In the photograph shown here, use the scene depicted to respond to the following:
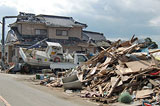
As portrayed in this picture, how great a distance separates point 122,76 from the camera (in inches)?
478

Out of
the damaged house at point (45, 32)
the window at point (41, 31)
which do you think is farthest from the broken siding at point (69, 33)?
the window at point (41, 31)

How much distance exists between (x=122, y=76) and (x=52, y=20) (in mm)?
27965

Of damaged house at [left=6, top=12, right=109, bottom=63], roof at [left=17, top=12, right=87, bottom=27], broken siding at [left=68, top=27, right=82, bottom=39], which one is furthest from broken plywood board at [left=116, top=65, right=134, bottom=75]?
broken siding at [left=68, top=27, right=82, bottom=39]

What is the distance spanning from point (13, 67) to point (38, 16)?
53.3 feet

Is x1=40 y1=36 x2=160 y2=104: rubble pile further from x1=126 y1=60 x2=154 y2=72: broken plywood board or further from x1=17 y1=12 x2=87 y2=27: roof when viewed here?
x1=17 y1=12 x2=87 y2=27: roof

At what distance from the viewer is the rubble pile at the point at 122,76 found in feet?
35.9

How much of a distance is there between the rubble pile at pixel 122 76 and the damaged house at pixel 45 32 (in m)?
19.0

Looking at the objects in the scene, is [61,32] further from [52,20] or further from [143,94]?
[143,94]

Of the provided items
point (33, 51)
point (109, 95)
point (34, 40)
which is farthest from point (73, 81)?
point (34, 40)

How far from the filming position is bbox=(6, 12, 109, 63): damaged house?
113 feet

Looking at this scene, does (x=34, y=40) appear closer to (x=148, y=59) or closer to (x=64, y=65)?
(x=64, y=65)

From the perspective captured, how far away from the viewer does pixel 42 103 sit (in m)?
9.38

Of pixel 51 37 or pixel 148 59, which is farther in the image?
pixel 51 37

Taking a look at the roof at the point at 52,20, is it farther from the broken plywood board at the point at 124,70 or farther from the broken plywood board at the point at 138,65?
the broken plywood board at the point at 138,65
